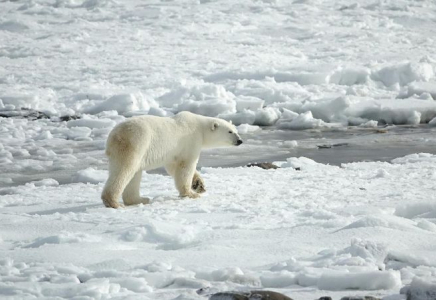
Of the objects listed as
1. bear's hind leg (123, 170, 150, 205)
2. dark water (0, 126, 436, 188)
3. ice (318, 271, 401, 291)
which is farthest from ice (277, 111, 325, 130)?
ice (318, 271, 401, 291)

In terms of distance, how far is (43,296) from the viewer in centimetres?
340

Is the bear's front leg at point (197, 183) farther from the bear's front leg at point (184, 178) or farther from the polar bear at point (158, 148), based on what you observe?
the bear's front leg at point (184, 178)

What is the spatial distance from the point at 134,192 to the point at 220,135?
1.17m

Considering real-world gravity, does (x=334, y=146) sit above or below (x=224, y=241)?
A: below

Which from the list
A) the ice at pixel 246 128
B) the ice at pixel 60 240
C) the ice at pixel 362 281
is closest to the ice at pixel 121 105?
the ice at pixel 246 128

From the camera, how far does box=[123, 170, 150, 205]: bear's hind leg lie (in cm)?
638

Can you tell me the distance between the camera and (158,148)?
249 inches

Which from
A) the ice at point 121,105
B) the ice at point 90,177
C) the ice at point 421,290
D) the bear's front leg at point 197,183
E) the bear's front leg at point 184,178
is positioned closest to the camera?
the ice at point 421,290

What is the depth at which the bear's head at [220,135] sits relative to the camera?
700 centimetres

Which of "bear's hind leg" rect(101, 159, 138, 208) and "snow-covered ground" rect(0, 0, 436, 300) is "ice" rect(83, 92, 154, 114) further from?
"bear's hind leg" rect(101, 159, 138, 208)

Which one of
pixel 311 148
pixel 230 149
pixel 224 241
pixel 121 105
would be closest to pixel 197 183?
pixel 224 241

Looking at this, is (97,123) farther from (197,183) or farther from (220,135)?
(197,183)

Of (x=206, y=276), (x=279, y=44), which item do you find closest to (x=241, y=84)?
(x=279, y=44)

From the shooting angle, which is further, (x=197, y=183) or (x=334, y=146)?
(x=334, y=146)
